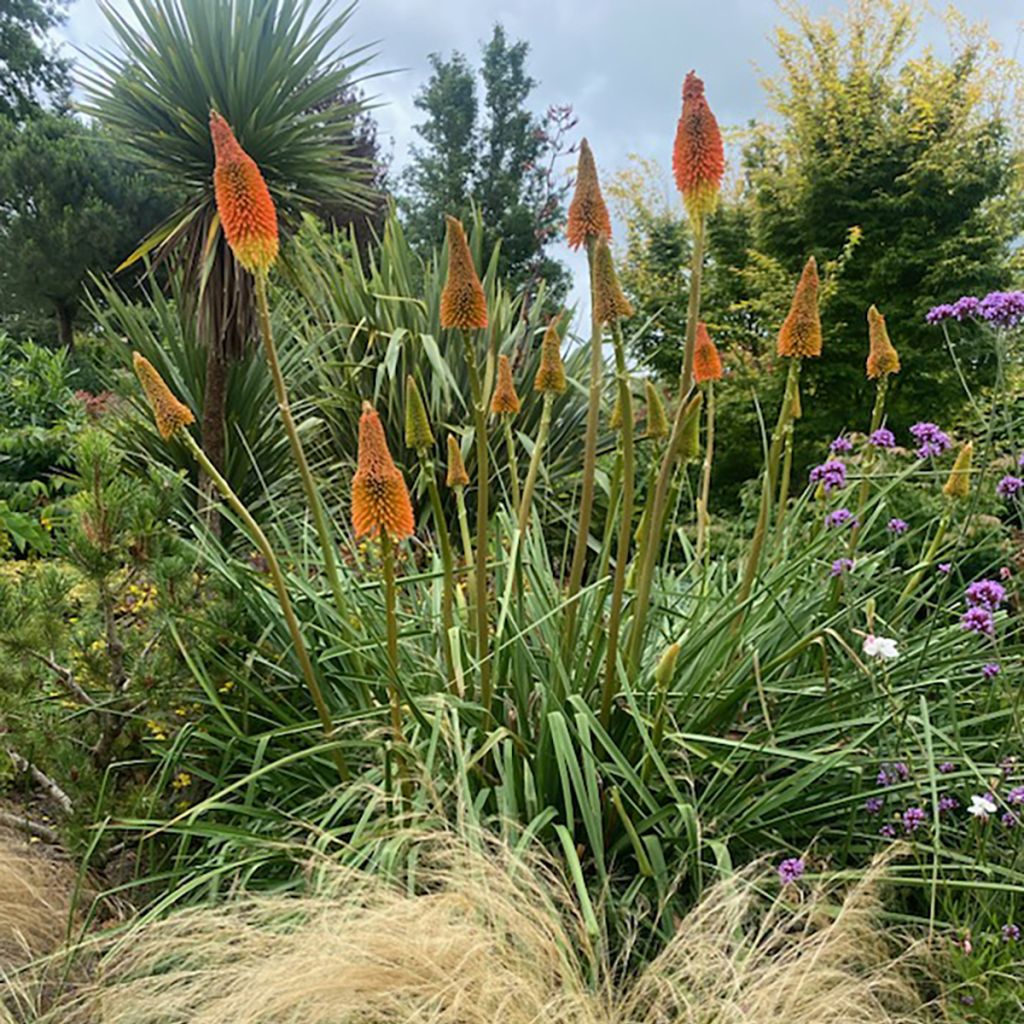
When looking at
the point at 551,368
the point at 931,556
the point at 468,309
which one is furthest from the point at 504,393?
the point at 931,556

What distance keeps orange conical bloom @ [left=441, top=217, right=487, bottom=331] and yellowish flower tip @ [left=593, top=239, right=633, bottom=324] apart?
0.25 m

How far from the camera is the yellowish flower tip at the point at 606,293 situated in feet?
6.23

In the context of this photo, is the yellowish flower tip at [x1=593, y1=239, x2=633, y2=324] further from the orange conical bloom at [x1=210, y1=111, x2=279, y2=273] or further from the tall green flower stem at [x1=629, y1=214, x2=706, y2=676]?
the orange conical bloom at [x1=210, y1=111, x2=279, y2=273]

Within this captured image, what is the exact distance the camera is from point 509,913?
156cm

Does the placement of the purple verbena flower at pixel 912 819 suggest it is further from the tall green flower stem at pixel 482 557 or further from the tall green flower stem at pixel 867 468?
the tall green flower stem at pixel 482 557

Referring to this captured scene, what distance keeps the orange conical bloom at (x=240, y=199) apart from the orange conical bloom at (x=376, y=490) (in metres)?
0.42

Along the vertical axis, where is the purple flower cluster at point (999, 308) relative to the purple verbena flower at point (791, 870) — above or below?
above

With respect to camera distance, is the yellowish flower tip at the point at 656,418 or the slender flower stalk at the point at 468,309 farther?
the yellowish flower tip at the point at 656,418

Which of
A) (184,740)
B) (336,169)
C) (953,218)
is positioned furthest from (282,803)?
(953,218)

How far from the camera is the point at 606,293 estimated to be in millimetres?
1896

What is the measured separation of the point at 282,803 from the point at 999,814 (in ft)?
5.75

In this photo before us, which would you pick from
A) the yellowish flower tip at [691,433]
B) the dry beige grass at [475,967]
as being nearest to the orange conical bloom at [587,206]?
the yellowish flower tip at [691,433]

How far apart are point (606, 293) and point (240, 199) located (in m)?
0.78

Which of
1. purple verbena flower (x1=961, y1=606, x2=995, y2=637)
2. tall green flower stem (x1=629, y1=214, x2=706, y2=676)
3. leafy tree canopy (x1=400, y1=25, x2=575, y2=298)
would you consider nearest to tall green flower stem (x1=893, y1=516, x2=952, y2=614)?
purple verbena flower (x1=961, y1=606, x2=995, y2=637)
